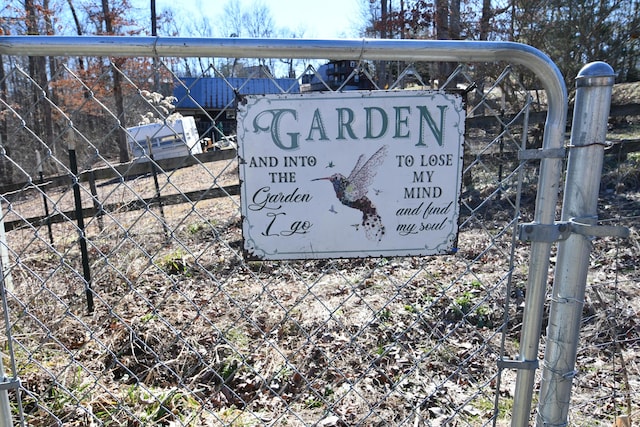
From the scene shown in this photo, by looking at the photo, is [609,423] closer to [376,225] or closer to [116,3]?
[376,225]

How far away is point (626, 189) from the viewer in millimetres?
6699

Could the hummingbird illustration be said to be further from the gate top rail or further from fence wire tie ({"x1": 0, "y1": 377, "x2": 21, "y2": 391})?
fence wire tie ({"x1": 0, "y1": 377, "x2": 21, "y2": 391})

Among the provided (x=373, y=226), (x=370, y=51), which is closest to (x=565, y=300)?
(x=373, y=226)

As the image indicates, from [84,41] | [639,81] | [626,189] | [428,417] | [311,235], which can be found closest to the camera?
[84,41]

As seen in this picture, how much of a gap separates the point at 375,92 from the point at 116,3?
1815 cm

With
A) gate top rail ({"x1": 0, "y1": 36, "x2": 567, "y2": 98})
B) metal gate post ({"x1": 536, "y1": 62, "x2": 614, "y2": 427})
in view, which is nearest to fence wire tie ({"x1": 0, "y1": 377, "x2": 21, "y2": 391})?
gate top rail ({"x1": 0, "y1": 36, "x2": 567, "y2": 98})

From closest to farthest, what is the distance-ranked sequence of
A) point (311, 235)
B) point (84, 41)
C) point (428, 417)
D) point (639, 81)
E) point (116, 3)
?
point (84, 41) < point (311, 235) < point (428, 417) < point (639, 81) < point (116, 3)

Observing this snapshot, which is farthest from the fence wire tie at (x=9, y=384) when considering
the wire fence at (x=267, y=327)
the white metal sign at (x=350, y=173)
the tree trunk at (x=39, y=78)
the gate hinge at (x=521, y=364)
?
the tree trunk at (x=39, y=78)

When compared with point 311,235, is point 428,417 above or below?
below

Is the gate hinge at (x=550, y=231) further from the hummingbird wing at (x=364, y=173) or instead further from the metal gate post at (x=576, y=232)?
the hummingbird wing at (x=364, y=173)

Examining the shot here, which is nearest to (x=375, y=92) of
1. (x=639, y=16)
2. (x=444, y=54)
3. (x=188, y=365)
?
(x=444, y=54)

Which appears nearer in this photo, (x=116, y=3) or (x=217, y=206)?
(x=217, y=206)

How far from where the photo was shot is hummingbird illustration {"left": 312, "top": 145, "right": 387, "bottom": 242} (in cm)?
135

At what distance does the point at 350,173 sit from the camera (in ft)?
4.42
